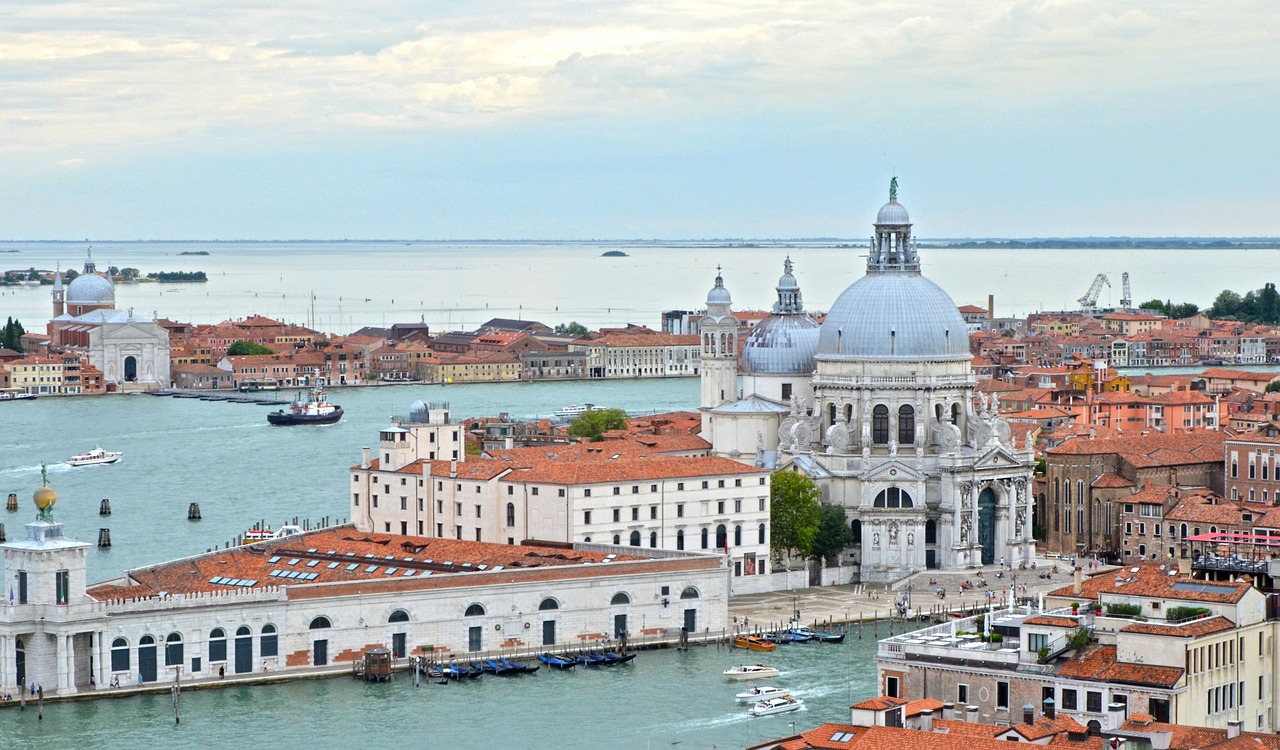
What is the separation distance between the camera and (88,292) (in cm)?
13825

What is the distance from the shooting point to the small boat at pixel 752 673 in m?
37.0

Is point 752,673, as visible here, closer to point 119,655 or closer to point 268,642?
point 268,642

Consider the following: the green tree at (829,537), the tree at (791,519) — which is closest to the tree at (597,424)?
the green tree at (829,537)

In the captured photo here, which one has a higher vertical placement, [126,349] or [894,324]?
[894,324]

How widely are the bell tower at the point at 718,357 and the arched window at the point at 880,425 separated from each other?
4.58m

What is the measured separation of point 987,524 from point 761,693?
1704 cm

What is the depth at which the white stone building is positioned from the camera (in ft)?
114

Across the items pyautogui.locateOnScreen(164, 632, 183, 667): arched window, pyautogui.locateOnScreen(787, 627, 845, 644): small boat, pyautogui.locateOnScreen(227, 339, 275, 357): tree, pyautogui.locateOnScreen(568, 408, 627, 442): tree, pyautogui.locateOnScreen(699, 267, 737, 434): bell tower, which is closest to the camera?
pyautogui.locateOnScreen(164, 632, 183, 667): arched window

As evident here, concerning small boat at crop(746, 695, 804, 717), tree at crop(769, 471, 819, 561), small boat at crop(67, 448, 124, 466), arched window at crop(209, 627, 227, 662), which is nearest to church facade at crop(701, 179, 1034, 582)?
tree at crop(769, 471, 819, 561)

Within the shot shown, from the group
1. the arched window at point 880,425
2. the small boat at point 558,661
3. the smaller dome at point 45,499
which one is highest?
the arched window at point 880,425

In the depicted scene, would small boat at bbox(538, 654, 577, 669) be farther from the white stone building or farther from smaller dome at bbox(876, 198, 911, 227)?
smaller dome at bbox(876, 198, 911, 227)

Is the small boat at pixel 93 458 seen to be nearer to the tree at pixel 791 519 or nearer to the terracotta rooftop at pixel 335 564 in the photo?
the tree at pixel 791 519

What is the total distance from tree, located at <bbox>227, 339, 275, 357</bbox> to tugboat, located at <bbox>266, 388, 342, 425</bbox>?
1293 inches

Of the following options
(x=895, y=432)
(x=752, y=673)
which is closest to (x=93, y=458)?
(x=895, y=432)
